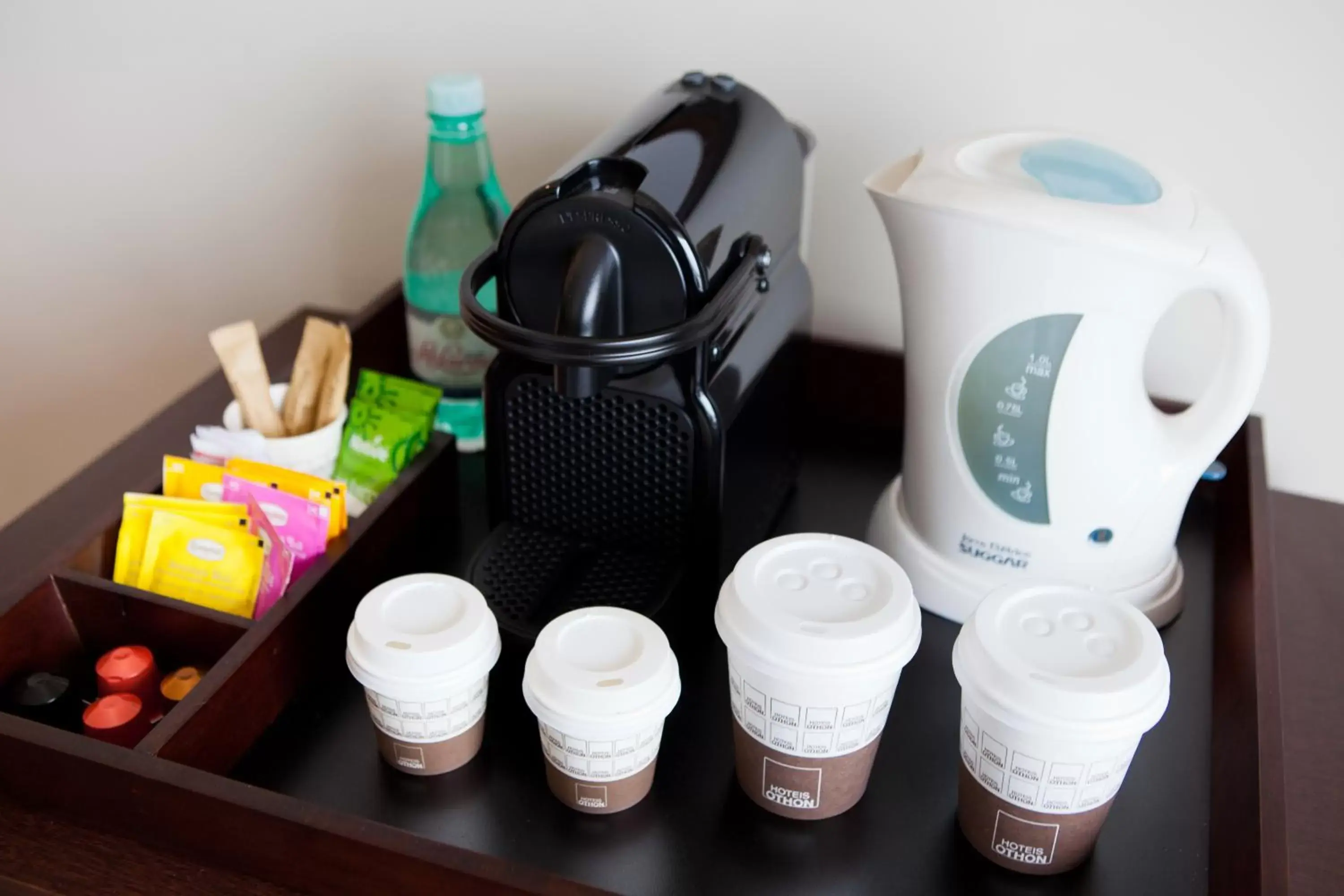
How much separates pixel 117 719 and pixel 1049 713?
469 mm

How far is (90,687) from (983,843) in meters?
0.49

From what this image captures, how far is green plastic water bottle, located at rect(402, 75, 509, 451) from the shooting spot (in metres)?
0.87

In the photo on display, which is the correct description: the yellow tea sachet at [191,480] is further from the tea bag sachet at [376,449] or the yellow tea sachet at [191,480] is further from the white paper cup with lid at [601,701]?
the white paper cup with lid at [601,701]

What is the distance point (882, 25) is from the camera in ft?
2.83

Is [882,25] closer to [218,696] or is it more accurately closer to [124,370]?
[218,696]

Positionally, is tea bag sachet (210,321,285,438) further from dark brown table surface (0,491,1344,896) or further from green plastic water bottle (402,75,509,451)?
dark brown table surface (0,491,1344,896)

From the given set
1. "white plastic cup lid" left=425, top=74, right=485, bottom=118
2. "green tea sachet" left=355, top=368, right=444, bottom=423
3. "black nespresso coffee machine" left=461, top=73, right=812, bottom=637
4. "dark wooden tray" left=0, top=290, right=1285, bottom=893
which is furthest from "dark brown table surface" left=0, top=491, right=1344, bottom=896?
"white plastic cup lid" left=425, top=74, right=485, bottom=118

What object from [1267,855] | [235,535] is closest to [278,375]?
[235,535]

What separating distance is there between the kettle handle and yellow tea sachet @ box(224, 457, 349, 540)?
0.49 metres

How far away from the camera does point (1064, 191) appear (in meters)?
0.66

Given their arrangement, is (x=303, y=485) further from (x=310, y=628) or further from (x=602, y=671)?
(x=602, y=671)

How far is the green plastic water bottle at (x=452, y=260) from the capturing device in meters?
0.87

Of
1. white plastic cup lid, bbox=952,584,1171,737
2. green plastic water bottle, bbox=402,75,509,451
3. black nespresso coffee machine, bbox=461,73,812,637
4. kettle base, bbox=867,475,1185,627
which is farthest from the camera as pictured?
green plastic water bottle, bbox=402,75,509,451

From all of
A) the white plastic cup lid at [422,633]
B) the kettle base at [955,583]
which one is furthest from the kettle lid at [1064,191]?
the white plastic cup lid at [422,633]
